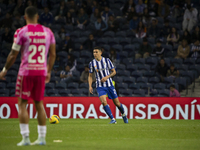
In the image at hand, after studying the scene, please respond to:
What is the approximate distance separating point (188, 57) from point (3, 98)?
8.69 meters

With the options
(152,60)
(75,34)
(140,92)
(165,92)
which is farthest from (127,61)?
(75,34)

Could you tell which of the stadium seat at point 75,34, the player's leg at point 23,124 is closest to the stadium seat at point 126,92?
the stadium seat at point 75,34

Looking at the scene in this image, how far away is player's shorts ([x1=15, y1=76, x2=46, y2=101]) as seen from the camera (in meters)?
5.20

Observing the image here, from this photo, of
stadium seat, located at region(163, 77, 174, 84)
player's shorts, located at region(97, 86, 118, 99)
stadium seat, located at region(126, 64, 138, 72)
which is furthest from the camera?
stadium seat, located at region(126, 64, 138, 72)

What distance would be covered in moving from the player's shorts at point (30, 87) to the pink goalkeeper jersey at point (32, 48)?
0.24ft

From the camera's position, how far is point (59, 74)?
17.0 metres

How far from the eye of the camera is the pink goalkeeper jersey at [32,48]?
521cm

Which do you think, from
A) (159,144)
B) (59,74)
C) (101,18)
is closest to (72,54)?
(59,74)

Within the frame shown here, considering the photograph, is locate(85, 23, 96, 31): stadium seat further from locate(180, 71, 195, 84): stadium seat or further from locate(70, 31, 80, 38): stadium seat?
locate(180, 71, 195, 84): stadium seat

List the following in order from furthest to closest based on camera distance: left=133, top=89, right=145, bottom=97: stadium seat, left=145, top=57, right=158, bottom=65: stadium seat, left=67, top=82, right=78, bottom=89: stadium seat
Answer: left=145, top=57, right=158, bottom=65: stadium seat, left=67, top=82, right=78, bottom=89: stadium seat, left=133, top=89, right=145, bottom=97: stadium seat

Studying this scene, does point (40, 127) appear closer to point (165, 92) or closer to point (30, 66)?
point (30, 66)

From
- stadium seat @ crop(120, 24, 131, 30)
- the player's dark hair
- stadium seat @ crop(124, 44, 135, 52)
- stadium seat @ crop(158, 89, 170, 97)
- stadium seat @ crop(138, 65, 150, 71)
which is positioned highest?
stadium seat @ crop(120, 24, 131, 30)

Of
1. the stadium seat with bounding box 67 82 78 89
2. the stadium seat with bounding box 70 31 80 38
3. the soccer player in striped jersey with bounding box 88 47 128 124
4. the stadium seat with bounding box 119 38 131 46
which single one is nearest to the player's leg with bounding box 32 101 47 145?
the soccer player in striped jersey with bounding box 88 47 128 124

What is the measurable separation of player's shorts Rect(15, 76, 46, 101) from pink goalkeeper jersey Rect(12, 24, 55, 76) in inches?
2.9
